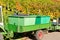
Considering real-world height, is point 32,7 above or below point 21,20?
above

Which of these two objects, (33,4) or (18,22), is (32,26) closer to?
(18,22)

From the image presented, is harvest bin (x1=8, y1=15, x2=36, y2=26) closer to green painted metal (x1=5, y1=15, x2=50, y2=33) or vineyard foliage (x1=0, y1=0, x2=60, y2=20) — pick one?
green painted metal (x1=5, y1=15, x2=50, y2=33)

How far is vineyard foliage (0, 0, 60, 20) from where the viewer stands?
17.5 m

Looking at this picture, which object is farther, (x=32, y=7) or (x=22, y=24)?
(x=32, y=7)

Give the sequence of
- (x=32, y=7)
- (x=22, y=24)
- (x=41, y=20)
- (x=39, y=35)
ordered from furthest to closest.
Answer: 1. (x=32, y=7)
2. (x=41, y=20)
3. (x=39, y=35)
4. (x=22, y=24)

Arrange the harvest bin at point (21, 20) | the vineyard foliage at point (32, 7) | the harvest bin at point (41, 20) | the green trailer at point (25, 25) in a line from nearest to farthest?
1. the green trailer at point (25, 25)
2. the harvest bin at point (21, 20)
3. the harvest bin at point (41, 20)
4. the vineyard foliage at point (32, 7)

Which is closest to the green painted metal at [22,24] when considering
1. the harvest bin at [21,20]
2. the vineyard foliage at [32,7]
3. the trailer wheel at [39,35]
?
the harvest bin at [21,20]

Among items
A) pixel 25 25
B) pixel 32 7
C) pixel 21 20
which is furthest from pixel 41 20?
pixel 32 7

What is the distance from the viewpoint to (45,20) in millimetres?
13758

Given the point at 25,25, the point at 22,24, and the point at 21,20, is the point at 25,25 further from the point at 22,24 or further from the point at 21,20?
the point at 21,20

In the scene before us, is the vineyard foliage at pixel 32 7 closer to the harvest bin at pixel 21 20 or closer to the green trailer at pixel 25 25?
the green trailer at pixel 25 25

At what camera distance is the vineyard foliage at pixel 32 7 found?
Answer: 17453 millimetres

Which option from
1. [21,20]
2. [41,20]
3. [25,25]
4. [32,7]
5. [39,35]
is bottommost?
[39,35]

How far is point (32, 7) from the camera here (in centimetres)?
1844
